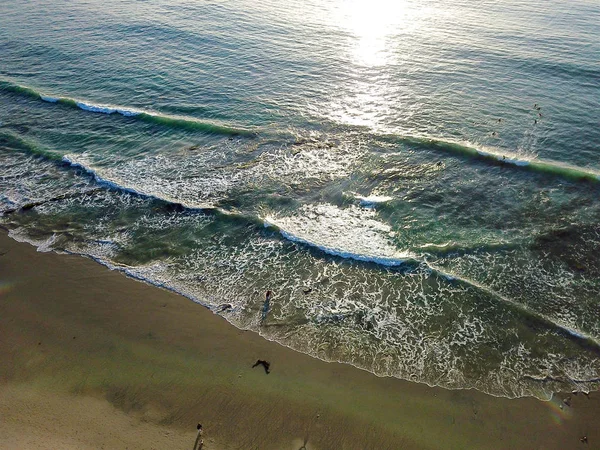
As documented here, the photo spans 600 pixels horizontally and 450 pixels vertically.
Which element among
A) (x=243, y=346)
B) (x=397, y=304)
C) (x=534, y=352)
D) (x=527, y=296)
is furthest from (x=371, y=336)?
(x=527, y=296)

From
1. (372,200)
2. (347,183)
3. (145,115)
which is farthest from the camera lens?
(145,115)

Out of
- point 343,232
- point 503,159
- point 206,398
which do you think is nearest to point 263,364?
point 206,398

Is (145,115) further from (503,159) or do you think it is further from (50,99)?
(503,159)

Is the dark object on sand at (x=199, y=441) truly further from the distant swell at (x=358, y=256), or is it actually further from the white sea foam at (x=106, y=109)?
the white sea foam at (x=106, y=109)

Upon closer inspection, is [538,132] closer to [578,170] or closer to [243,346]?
[578,170]

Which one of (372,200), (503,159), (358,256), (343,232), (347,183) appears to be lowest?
(358,256)
